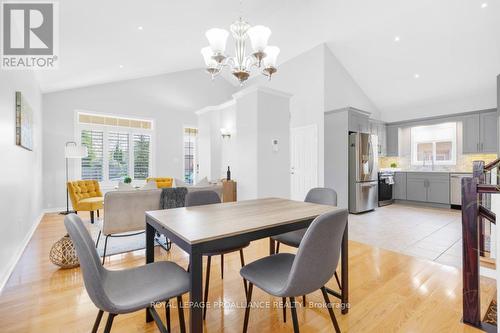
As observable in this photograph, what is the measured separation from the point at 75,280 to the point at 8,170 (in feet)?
4.28

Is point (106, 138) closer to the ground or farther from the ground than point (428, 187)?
farther from the ground

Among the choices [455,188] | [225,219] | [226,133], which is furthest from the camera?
[226,133]

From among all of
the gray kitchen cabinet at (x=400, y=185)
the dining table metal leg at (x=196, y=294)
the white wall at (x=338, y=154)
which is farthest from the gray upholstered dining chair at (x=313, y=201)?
the gray kitchen cabinet at (x=400, y=185)

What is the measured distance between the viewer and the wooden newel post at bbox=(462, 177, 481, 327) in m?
1.70

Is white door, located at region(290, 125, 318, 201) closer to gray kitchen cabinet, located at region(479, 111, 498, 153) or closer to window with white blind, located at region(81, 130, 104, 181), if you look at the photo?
gray kitchen cabinet, located at region(479, 111, 498, 153)

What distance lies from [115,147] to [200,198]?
4937mm

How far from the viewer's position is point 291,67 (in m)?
6.17

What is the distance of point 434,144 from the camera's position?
252 inches

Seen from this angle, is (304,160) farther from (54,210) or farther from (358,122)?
(54,210)

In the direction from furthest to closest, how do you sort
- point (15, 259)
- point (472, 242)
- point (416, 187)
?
point (416, 187) → point (15, 259) → point (472, 242)

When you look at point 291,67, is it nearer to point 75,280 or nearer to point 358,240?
point 358,240

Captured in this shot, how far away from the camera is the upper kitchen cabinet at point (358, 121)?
5129mm

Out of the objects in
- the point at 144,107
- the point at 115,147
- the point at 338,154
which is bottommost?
the point at 338,154

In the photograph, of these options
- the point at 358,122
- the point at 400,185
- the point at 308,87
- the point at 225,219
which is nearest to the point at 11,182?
the point at 225,219
